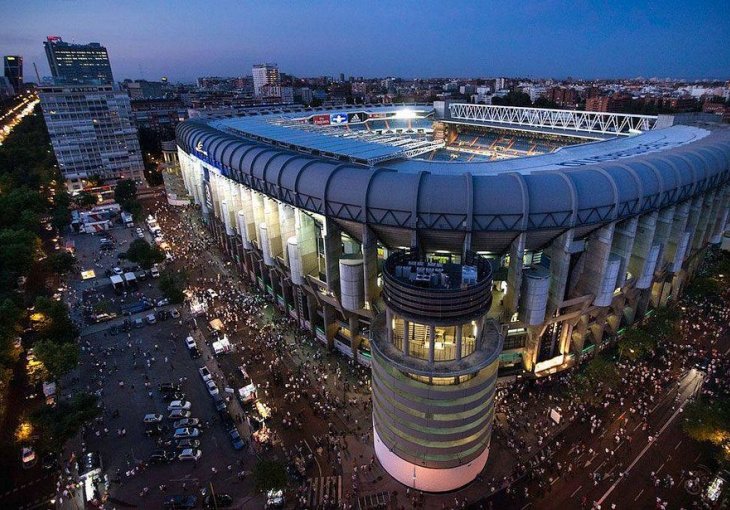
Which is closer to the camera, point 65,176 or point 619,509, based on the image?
point 619,509

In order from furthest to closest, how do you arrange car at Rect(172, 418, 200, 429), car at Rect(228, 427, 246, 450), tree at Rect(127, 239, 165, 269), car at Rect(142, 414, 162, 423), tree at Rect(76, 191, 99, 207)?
tree at Rect(76, 191, 99, 207), tree at Rect(127, 239, 165, 269), car at Rect(142, 414, 162, 423), car at Rect(172, 418, 200, 429), car at Rect(228, 427, 246, 450)

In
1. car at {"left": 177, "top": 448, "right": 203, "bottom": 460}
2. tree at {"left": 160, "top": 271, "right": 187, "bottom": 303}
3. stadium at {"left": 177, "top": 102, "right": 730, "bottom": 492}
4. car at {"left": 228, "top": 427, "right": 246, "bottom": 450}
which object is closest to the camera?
stadium at {"left": 177, "top": 102, "right": 730, "bottom": 492}

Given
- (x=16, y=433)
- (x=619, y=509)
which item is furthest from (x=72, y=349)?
(x=619, y=509)

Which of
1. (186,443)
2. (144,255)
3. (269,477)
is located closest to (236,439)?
(186,443)

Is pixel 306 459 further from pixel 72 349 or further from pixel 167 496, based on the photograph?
pixel 72 349

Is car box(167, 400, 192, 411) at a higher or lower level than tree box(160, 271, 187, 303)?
lower

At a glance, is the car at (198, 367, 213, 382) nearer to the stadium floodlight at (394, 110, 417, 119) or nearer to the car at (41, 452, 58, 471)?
the car at (41, 452, 58, 471)

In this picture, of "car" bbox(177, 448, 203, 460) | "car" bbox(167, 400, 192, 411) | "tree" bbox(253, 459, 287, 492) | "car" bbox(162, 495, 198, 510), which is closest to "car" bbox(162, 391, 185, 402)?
"car" bbox(167, 400, 192, 411)
